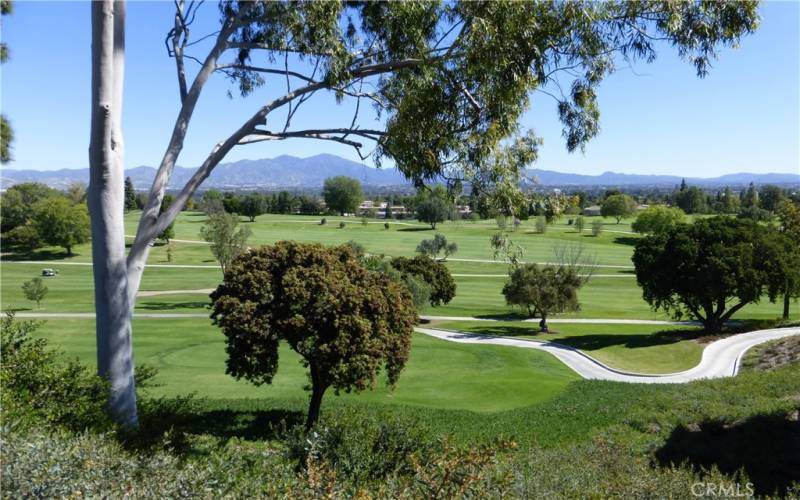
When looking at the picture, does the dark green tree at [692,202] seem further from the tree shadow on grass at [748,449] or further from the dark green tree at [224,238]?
the tree shadow on grass at [748,449]

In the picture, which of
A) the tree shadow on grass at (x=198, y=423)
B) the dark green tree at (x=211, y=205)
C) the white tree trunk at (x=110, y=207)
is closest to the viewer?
the white tree trunk at (x=110, y=207)

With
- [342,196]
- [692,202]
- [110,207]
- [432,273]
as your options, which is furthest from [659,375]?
[692,202]

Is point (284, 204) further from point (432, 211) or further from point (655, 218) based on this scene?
point (655, 218)

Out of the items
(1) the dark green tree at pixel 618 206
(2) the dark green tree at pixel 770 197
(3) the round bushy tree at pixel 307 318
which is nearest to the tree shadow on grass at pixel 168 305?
(3) the round bushy tree at pixel 307 318

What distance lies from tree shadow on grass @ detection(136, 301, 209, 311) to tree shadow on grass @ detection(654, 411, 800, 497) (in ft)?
119

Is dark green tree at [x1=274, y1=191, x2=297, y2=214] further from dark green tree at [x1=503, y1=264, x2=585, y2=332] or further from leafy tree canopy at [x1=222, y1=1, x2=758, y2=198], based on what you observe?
leafy tree canopy at [x1=222, y1=1, x2=758, y2=198]

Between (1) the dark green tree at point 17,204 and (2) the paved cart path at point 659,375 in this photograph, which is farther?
(1) the dark green tree at point 17,204

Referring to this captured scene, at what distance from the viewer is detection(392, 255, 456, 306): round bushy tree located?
41.8 m

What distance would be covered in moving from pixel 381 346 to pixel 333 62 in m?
6.38

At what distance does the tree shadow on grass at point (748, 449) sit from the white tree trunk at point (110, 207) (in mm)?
9023

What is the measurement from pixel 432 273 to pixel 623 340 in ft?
46.3

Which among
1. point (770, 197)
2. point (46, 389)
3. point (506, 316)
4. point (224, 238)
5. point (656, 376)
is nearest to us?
point (46, 389)

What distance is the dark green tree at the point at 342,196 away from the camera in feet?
408

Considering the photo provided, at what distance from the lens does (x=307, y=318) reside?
12773 millimetres
